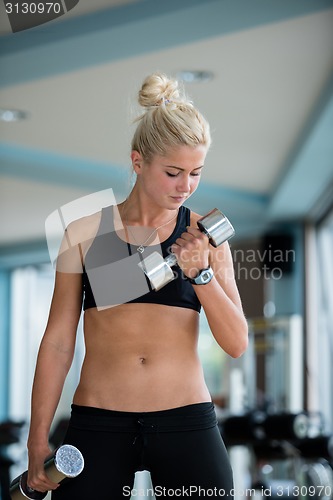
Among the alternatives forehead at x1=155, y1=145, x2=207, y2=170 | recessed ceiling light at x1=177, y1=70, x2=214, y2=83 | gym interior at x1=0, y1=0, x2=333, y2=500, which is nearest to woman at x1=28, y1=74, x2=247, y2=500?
forehead at x1=155, y1=145, x2=207, y2=170

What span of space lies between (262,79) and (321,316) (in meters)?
2.87

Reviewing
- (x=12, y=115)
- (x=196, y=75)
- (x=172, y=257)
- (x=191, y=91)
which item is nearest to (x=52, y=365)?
(x=172, y=257)

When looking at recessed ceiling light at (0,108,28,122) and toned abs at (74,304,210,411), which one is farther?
recessed ceiling light at (0,108,28,122)

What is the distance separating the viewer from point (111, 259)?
1.42 m

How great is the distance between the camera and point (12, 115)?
154 inches

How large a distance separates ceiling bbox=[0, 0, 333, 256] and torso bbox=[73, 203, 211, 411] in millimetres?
315

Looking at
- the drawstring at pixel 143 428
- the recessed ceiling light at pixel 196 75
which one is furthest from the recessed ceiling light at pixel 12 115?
the drawstring at pixel 143 428

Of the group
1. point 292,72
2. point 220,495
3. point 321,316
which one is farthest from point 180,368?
point 321,316

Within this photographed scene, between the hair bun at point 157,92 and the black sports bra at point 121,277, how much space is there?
211mm

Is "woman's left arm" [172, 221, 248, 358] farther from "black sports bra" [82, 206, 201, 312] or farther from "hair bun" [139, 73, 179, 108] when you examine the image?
"hair bun" [139, 73, 179, 108]

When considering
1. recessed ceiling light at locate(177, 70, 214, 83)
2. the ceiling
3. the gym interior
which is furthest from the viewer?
recessed ceiling light at locate(177, 70, 214, 83)

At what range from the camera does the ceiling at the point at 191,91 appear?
2.74 m

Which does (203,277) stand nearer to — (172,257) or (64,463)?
(172,257)

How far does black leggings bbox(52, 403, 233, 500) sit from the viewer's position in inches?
52.9
